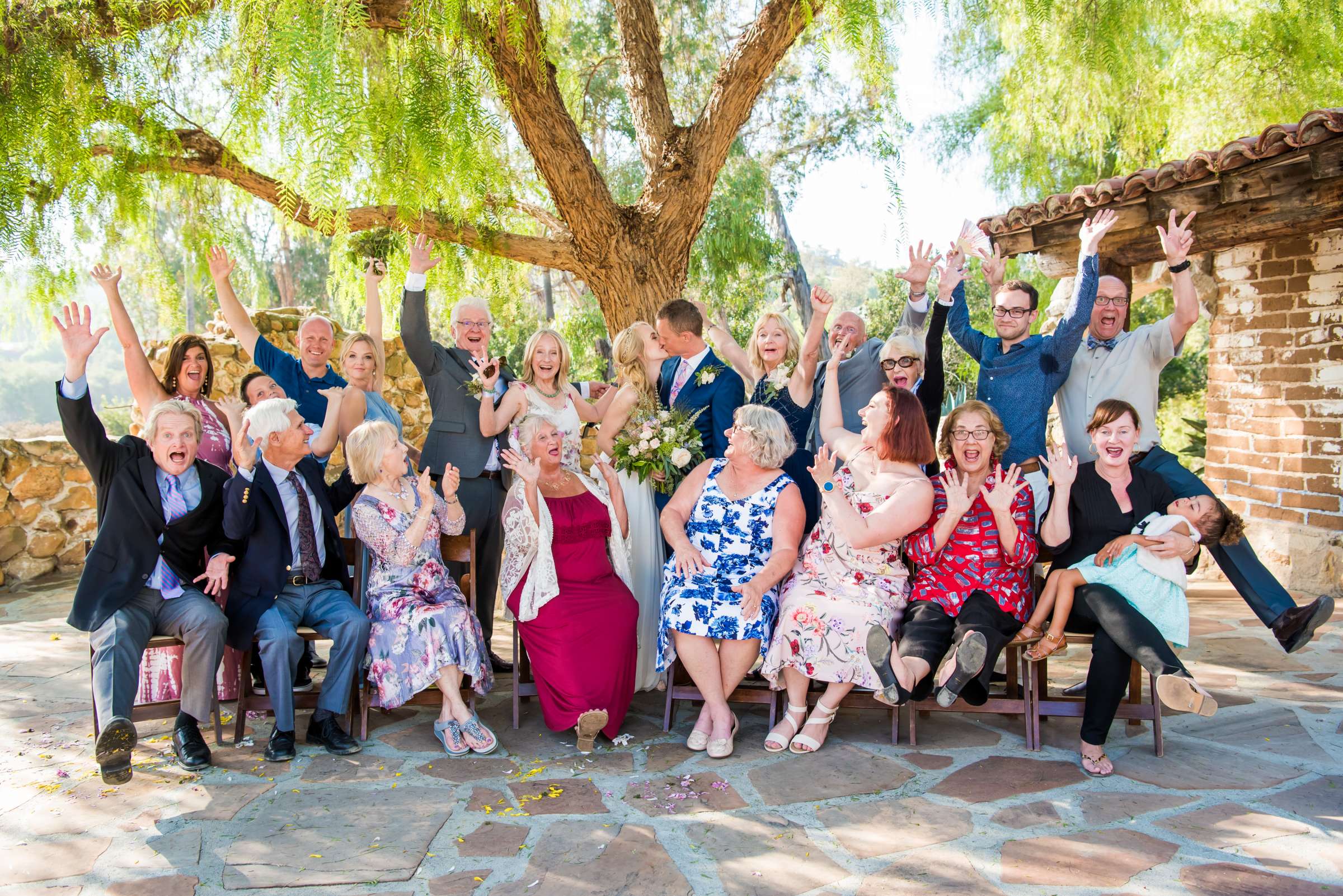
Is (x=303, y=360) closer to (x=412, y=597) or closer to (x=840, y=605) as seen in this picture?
(x=412, y=597)

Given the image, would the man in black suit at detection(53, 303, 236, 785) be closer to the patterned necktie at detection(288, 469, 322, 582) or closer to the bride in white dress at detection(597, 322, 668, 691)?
→ the patterned necktie at detection(288, 469, 322, 582)

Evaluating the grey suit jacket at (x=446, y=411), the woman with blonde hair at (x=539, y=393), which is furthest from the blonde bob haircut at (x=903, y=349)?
the grey suit jacket at (x=446, y=411)

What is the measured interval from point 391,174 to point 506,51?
1897mm

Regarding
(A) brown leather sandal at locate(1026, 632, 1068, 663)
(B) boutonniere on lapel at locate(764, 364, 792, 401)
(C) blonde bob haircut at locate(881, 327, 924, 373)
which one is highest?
(C) blonde bob haircut at locate(881, 327, 924, 373)

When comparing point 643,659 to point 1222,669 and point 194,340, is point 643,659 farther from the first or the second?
point 1222,669

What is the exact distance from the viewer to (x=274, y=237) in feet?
85.5

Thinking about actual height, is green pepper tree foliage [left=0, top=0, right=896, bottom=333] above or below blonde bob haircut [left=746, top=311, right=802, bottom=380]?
above

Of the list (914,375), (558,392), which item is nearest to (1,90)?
(558,392)

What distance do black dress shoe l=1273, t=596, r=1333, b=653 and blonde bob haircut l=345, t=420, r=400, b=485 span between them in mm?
3939

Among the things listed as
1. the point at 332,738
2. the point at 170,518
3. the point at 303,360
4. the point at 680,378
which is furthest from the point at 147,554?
the point at 680,378

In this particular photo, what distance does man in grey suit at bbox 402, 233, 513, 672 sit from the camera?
16.2 feet

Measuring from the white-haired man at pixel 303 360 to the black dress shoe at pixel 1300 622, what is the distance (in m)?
4.58

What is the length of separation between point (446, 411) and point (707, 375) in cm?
135

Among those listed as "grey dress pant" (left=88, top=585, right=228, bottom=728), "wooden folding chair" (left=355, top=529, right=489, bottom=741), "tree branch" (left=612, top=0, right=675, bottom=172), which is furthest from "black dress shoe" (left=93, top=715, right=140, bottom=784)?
"tree branch" (left=612, top=0, right=675, bottom=172)
